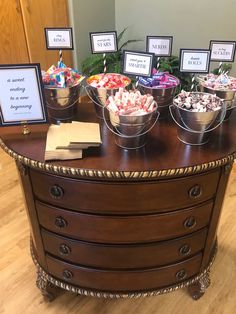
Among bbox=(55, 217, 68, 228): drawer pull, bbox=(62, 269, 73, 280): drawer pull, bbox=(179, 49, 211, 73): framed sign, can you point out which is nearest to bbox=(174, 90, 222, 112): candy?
bbox=(179, 49, 211, 73): framed sign

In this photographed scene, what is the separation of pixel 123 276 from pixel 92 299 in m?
0.35

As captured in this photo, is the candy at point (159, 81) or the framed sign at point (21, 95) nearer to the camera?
the framed sign at point (21, 95)

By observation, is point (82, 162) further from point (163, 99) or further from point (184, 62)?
point (184, 62)

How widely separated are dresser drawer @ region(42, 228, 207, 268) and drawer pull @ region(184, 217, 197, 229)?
6 centimetres

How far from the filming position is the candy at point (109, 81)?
3.56 ft

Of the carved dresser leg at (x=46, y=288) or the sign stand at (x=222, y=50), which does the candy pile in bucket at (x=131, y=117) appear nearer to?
the sign stand at (x=222, y=50)

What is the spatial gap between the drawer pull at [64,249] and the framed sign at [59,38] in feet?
2.59

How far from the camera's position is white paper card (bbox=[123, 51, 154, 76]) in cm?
104

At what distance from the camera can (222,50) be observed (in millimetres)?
1199

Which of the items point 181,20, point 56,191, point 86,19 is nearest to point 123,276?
point 56,191

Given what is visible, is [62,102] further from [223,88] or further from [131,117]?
[223,88]

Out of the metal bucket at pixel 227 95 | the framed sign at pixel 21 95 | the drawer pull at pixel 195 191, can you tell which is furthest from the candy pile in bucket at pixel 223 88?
the framed sign at pixel 21 95

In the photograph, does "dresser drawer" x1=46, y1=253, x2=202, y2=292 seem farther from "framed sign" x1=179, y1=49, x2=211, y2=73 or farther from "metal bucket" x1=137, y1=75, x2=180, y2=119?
"framed sign" x1=179, y1=49, x2=211, y2=73

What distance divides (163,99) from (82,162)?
419 mm
